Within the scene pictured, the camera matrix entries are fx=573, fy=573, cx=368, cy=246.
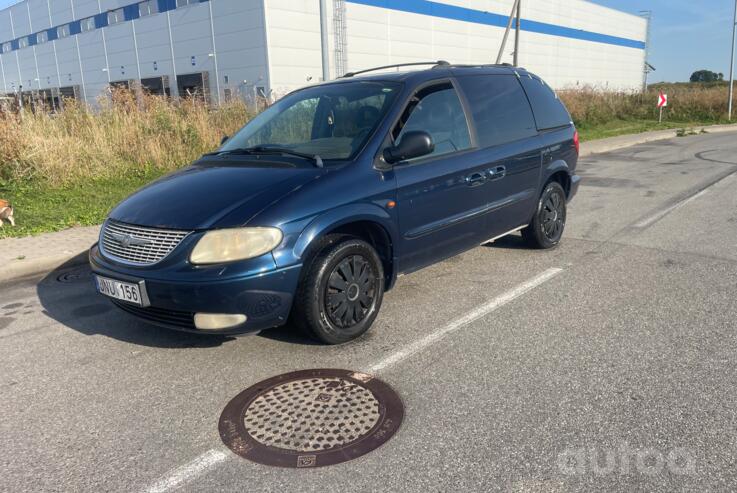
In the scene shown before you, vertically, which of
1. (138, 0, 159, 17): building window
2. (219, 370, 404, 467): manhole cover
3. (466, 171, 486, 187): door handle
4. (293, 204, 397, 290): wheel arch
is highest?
(138, 0, 159, 17): building window

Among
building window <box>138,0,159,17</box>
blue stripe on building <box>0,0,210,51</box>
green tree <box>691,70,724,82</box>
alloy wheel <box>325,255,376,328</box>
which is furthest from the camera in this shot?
green tree <box>691,70,724,82</box>

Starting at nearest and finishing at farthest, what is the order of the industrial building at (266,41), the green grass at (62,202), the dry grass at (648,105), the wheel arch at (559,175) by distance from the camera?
1. the wheel arch at (559,175)
2. the green grass at (62,202)
3. the dry grass at (648,105)
4. the industrial building at (266,41)

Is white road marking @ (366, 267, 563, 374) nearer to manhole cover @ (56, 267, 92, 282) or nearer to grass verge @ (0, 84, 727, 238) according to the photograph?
manhole cover @ (56, 267, 92, 282)

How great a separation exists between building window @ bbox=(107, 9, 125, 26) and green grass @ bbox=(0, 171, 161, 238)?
141ft

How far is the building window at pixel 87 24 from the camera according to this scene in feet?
164

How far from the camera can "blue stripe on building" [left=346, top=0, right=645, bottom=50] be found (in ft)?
134

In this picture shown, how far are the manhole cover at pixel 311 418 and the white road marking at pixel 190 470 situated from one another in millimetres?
93

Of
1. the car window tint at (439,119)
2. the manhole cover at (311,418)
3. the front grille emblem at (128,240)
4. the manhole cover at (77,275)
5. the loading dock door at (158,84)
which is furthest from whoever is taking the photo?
the loading dock door at (158,84)

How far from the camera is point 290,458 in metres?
2.72

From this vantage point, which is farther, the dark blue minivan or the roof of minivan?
the roof of minivan

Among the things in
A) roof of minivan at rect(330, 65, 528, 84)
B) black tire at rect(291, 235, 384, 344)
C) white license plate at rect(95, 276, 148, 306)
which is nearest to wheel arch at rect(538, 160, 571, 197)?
roof of minivan at rect(330, 65, 528, 84)

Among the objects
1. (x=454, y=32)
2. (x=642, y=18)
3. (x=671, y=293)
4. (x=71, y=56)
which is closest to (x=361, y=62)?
(x=454, y=32)

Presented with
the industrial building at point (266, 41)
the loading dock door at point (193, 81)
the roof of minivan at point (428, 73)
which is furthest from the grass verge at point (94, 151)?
the loading dock door at point (193, 81)

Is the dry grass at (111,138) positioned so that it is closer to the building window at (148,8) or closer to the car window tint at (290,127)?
the car window tint at (290,127)
